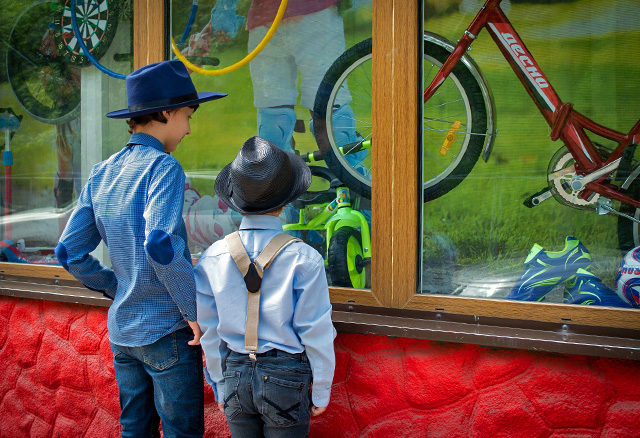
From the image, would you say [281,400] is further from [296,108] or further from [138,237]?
[296,108]

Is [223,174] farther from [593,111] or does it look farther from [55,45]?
[55,45]

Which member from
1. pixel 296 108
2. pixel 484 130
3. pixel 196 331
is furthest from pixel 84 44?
pixel 484 130

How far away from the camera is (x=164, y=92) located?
7.61 ft

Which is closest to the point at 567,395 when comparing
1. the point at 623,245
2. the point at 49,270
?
the point at 623,245

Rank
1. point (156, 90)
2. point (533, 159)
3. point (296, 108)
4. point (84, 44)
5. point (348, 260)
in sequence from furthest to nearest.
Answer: point (84, 44) < point (296, 108) < point (348, 260) < point (533, 159) < point (156, 90)

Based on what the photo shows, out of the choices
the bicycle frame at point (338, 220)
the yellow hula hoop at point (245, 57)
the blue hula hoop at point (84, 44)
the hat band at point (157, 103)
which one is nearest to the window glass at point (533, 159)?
the bicycle frame at point (338, 220)

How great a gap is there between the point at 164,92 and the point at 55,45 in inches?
85.2

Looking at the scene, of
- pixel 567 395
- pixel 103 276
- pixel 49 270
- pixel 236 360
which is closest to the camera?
pixel 236 360

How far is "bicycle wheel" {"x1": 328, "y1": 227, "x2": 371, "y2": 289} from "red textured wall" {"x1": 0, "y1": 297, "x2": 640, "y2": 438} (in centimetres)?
32

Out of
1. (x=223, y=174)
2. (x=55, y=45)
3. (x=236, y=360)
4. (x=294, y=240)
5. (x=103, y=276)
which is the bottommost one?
(x=236, y=360)

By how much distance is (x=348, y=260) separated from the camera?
2984 mm

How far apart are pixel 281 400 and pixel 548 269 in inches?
54.2

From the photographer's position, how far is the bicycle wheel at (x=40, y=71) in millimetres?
3918

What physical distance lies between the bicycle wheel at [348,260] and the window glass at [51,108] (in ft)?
5.45
